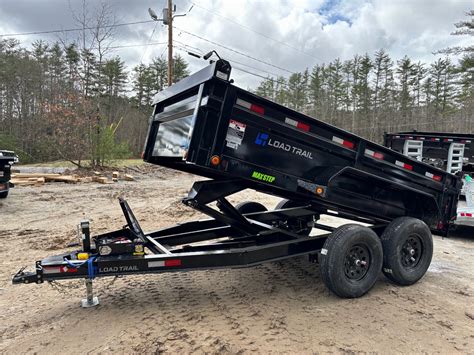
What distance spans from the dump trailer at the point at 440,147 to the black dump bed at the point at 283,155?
14.6 feet

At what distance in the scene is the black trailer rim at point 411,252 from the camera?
4.43 m

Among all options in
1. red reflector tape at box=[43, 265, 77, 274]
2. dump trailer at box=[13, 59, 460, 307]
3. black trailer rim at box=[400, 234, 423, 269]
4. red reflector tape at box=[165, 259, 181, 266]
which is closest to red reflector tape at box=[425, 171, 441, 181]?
dump trailer at box=[13, 59, 460, 307]

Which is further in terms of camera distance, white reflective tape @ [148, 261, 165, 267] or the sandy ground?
white reflective tape @ [148, 261, 165, 267]

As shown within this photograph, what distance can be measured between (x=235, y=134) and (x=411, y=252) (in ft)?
9.06

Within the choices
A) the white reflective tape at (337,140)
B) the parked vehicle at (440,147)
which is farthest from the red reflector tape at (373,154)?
the parked vehicle at (440,147)

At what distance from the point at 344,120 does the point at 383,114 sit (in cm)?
456

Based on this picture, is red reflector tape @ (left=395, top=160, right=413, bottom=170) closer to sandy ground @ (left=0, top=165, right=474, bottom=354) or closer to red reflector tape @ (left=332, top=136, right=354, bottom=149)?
red reflector tape @ (left=332, top=136, right=354, bottom=149)

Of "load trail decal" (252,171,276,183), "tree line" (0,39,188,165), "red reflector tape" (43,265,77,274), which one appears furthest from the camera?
"tree line" (0,39,188,165)

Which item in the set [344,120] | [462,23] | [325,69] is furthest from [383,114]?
[462,23]

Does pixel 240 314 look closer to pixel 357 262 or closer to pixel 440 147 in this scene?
pixel 357 262

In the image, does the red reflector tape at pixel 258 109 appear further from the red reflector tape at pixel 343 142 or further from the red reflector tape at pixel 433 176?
the red reflector tape at pixel 433 176

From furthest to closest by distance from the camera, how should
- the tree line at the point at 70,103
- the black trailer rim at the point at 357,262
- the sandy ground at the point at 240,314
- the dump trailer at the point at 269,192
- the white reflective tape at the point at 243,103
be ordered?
1. the tree line at the point at 70,103
2. the black trailer rim at the point at 357,262
3. the white reflective tape at the point at 243,103
4. the dump trailer at the point at 269,192
5. the sandy ground at the point at 240,314

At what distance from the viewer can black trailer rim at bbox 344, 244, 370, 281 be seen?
388cm

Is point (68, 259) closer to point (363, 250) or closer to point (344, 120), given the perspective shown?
point (363, 250)
